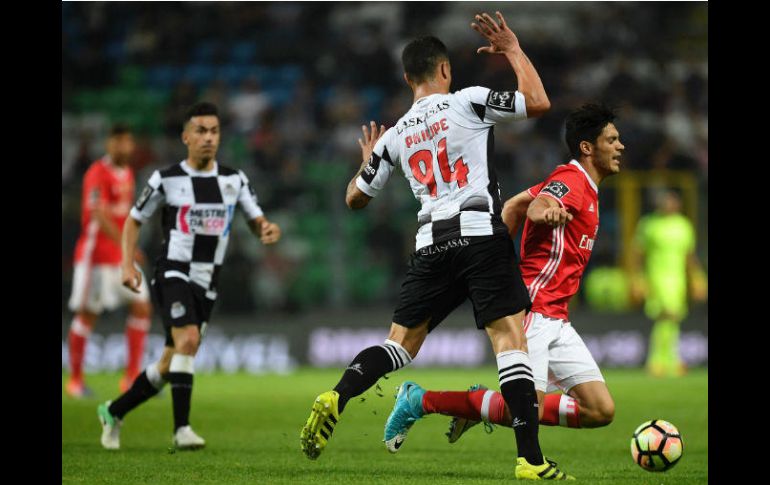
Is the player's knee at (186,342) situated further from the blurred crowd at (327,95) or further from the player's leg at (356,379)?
the blurred crowd at (327,95)

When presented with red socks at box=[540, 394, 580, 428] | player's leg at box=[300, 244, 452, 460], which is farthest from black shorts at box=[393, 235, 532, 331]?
red socks at box=[540, 394, 580, 428]

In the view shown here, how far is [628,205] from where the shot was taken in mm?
16625

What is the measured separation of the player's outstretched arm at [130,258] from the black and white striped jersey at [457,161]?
2479mm

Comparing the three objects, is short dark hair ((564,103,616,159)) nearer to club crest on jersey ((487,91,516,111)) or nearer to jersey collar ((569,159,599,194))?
jersey collar ((569,159,599,194))

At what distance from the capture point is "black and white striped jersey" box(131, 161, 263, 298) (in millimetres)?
7910

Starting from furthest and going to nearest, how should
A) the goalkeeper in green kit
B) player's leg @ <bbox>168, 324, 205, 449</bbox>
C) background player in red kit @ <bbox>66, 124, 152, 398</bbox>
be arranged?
the goalkeeper in green kit
background player in red kit @ <bbox>66, 124, 152, 398</bbox>
player's leg @ <bbox>168, 324, 205, 449</bbox>

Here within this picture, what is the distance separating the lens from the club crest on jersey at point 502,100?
18.9 ft

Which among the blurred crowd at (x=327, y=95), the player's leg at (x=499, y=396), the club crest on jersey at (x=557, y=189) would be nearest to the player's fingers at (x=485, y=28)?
the club crest on jersey at (x=557, y=189)

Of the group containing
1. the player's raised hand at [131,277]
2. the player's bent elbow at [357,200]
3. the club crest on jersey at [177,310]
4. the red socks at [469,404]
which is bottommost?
the red socks at [469,404]

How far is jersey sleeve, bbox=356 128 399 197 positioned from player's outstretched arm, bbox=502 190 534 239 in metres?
0.70

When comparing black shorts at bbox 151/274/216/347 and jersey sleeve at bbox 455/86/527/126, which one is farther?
black shorts at bbox 151/274/216/347

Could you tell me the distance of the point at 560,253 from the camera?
6.38 m
